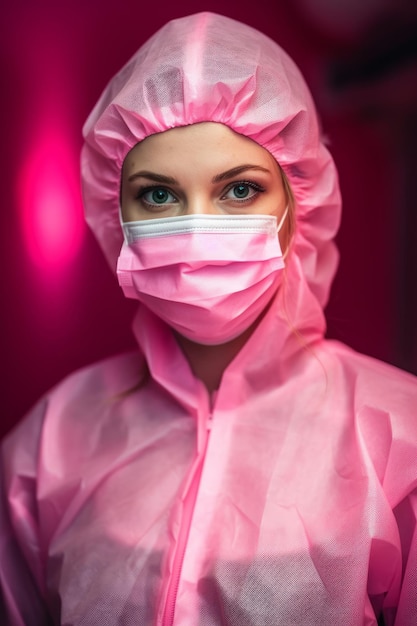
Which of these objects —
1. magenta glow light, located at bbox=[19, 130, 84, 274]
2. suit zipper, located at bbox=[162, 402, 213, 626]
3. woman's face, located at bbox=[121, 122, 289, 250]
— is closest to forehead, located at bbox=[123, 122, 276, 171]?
woman's face, located at bbox=[121, 122, 289, 250]

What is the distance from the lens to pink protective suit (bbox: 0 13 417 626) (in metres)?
1.18

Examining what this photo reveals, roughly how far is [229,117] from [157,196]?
19 centimetres

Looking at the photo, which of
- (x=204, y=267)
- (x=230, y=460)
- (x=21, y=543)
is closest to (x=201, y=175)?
(x=204, y=267)

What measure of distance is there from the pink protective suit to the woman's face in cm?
3

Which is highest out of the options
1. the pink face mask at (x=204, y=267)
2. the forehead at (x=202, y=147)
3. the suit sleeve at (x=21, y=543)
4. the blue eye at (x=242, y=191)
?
the forehead at (x=202, y=147)

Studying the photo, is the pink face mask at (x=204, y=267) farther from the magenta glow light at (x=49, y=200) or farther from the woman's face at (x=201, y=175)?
the magenta glow light at (x=49, y=200)

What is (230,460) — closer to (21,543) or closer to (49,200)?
(21,543)

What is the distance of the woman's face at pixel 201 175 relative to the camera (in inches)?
Answer: 48.3

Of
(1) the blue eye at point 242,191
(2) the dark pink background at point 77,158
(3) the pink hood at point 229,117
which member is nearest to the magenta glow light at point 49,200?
(2) the dark pink background at point 77,158

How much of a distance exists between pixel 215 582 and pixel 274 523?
0.14 m

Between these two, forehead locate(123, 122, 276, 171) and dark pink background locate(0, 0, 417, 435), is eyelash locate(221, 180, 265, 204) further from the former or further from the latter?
dark pink background locate(0, 0, 417, 435)

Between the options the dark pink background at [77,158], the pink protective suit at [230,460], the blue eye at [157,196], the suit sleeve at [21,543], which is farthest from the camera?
the dark pink background at [77,158]

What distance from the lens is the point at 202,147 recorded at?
4.02 feet

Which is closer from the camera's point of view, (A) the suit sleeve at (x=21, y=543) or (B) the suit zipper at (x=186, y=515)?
(B) the suit zipper at (x=186, y=515)
